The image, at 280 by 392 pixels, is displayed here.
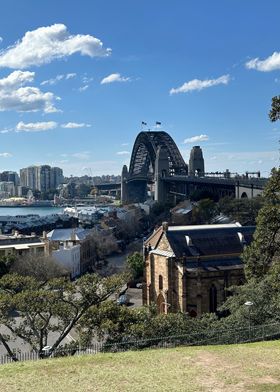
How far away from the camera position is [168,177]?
142250 millimetres

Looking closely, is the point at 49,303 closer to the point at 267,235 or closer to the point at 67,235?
the point at 267,235

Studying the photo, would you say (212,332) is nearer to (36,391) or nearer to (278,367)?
(278,367)

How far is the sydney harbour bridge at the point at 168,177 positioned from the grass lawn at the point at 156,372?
68.5 metres

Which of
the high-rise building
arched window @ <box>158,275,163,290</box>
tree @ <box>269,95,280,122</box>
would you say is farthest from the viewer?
the high-rise building

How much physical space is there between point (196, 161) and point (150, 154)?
27299 millimetres

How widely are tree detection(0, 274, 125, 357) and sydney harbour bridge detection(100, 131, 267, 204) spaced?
62.0 meters

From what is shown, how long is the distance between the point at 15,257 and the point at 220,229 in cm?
2071

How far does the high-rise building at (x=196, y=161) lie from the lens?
148 m

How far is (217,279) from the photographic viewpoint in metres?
34.8

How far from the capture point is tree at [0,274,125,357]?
21875mm

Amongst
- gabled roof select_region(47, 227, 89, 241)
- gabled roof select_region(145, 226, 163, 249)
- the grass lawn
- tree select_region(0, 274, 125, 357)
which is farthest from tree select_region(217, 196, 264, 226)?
the grass lawn

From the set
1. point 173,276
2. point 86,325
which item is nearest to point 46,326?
point 86,325

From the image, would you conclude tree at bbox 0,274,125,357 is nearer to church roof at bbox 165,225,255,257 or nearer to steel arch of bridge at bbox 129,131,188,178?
church roof at bbox 165,225,255,257

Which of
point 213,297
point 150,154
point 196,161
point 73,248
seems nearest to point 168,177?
point 196,161
